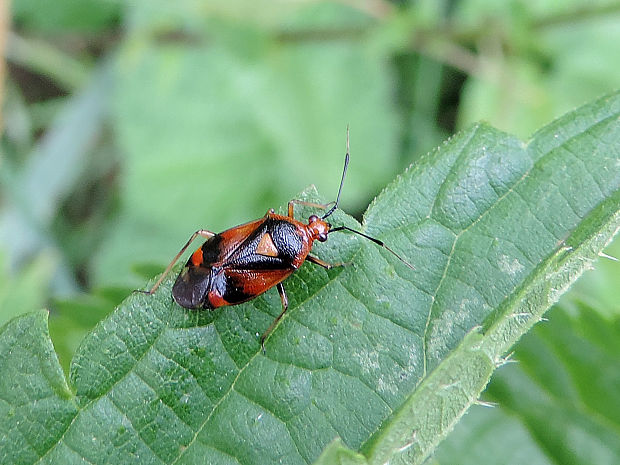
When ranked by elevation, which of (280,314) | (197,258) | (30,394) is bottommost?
(30,394)

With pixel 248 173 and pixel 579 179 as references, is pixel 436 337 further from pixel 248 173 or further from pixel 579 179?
pixel 248 173

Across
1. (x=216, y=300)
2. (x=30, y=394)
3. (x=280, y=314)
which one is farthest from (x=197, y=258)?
(x=30, y=394)

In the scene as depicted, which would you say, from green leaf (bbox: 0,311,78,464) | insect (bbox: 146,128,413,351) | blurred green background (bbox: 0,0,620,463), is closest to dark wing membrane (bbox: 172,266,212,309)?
insect (bbox: 146,128,413,351)

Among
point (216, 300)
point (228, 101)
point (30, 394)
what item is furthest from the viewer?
Result: point (228, 101)

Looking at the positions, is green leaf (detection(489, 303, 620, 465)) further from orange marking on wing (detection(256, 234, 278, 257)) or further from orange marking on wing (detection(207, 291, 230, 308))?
orange marking on wing (detection(207, 291, 230, 308))

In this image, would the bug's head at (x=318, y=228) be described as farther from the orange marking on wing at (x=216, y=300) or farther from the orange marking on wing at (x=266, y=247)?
the orange marking on wing at (x=216, y=300)

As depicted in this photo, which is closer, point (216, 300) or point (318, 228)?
point (216, 300)

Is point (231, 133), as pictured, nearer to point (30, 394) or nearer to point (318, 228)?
point (318, 228)

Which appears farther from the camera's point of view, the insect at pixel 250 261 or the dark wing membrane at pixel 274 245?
the dark wing membrane at pixel 274 245

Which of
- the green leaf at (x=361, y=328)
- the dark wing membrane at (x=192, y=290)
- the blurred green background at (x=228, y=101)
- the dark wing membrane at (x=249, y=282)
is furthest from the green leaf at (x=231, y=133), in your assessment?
the green leaf at (x=361, y=328)
